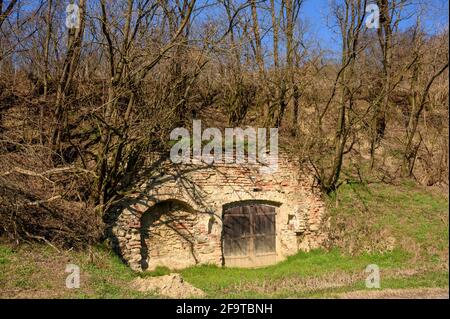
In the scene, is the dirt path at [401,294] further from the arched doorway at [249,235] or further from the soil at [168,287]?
the arched doorway at [249,235]

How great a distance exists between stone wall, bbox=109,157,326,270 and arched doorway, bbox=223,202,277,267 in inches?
7.3

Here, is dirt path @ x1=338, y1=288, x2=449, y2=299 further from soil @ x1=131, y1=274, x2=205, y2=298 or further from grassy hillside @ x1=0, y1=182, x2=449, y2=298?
soil @ x1=131, y1=274, x2=205, y2=298

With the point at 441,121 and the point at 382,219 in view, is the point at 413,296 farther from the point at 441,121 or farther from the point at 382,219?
the point at 441,121

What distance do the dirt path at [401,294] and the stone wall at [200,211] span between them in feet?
15.9

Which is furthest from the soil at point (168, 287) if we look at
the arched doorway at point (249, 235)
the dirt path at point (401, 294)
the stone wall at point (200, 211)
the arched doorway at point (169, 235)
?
the arched doorway at point (249, 235)

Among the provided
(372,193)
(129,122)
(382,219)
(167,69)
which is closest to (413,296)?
(382,219)

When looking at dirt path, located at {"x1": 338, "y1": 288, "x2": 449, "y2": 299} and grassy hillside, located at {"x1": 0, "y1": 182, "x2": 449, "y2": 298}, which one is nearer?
dirt path, located at {"x1": 338, "y1": 288, "x2": 449, "y2": 299}

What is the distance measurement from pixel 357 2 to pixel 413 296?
29.1ft

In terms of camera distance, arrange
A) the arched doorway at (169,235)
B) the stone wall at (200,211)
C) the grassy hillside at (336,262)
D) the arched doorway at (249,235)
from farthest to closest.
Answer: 1. the arched doorway at (249,235)
2. the arched doorway at (169,235)
3. the stone wall at (200,211)
4. the grassy hillside at (336,262)

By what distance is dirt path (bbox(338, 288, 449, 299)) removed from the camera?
760 centimetres

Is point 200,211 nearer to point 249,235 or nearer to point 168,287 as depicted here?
point 249,235

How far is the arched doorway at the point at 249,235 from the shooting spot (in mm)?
12617

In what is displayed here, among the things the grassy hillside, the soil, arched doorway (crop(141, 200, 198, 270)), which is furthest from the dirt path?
arched doorway (crop(141, 200, 198, 270))

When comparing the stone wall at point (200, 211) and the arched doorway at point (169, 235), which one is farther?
the arched doorway at point (169, 235)
